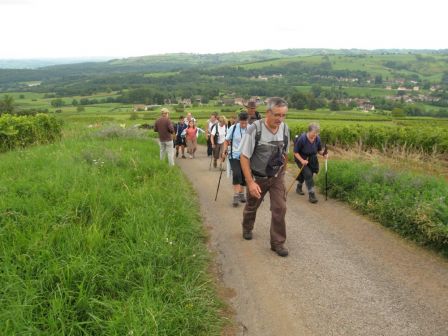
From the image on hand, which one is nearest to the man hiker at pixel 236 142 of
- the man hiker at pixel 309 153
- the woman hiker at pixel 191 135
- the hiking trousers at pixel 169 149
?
the man hiker at pixel 309 153

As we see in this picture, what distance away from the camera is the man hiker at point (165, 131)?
11.4m

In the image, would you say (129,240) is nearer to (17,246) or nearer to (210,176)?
(17,246)

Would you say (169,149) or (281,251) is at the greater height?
(169,149)

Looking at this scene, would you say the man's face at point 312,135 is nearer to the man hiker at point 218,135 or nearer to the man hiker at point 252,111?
the man hiker at point 252,111

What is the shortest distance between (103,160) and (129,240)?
4546 mm

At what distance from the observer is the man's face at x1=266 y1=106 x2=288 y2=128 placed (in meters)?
5.02

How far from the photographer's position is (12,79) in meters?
157

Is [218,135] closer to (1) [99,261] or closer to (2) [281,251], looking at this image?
(2) [281,251]

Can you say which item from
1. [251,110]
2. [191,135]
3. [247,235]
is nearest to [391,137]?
[191,135]

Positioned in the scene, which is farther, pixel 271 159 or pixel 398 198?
pixel 398 198

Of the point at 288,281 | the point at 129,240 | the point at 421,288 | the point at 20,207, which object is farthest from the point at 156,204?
the point at 421,288

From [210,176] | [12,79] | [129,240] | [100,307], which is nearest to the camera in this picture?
[100,307]

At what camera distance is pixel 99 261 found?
426 centimetres

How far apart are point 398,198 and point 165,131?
284 inches
